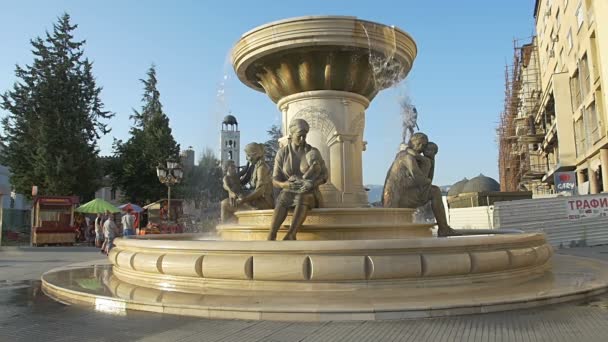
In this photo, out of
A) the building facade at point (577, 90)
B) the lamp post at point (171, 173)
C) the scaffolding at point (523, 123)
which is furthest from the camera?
the scaffolding at point (523, 123)

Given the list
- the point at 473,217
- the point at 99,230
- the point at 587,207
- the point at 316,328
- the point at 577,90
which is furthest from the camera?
the point at 577,90

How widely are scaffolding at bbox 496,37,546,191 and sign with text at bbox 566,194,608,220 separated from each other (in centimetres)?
2529

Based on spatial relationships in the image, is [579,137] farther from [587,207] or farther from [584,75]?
[587,207]

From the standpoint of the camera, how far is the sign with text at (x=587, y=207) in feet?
54.3

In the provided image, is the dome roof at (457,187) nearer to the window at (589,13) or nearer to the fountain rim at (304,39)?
the window at (589,13)

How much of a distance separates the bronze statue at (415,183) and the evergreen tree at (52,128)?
2872 cm

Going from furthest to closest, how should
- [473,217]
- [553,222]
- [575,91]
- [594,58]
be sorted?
[575,91] → [594,58] → [473,217] → [553,222]

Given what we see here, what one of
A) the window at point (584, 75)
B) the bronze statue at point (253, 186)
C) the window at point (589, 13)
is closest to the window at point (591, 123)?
the window at point (584, 75)

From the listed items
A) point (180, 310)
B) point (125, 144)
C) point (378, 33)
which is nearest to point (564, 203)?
point (378, 33)

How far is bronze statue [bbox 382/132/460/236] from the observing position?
24.4ft

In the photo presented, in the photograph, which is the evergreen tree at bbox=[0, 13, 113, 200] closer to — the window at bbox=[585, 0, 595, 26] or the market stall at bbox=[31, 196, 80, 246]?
the market stall at bbox=[31, 196, 80, 246]

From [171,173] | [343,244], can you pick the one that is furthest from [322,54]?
[171,173]

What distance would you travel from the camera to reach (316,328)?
404cm

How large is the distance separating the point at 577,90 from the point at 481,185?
64.5ft
